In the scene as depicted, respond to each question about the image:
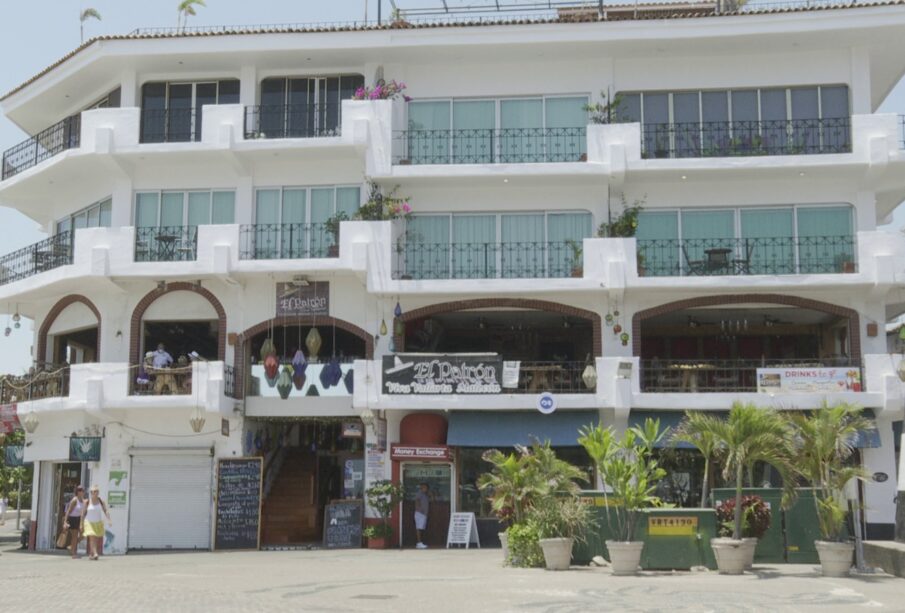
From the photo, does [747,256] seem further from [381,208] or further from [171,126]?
[171,126]

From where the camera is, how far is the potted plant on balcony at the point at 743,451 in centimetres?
2000

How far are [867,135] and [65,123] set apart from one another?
2299cm

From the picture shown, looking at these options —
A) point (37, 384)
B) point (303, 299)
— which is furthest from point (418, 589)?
point (37, 384)

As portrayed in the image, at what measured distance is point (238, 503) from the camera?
2919 centimetres

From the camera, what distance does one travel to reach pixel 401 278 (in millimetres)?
30141

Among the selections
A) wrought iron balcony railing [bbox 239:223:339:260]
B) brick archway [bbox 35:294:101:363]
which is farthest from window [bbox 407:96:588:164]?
brick archway [bbox 35:294:101:363]

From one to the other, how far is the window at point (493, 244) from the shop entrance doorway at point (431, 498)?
5.22 metres

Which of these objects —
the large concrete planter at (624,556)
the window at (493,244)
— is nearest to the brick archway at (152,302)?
the window at (493,244)

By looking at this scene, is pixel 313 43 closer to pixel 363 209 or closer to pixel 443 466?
pixel 363 209

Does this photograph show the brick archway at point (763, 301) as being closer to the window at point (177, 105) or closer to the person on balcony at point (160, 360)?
the person on balcony at point (160, 360)

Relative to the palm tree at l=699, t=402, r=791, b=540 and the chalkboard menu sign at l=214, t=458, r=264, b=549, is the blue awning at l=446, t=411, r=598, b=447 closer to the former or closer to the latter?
the chalkboard menu sign at l=214, t=458, r=264, b=549

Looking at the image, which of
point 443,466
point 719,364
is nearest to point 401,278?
point 443,466

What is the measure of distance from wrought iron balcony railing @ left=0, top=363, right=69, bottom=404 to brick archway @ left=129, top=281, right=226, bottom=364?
2275 mm

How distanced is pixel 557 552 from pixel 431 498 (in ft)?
30.6
